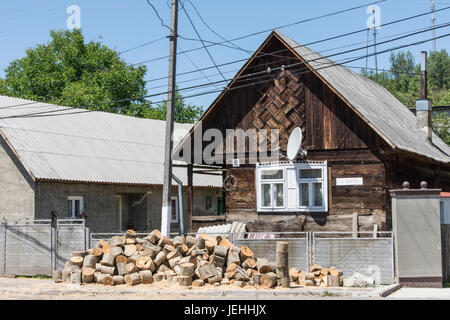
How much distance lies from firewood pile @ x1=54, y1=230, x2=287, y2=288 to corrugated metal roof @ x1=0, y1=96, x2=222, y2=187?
28.5ft

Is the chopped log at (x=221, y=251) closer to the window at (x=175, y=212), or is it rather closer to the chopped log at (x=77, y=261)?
the chopped log at (x=77, y=261)

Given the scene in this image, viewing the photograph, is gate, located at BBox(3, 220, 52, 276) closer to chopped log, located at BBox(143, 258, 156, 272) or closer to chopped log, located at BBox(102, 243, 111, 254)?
chopped log, located at BBox(102, 243, 111, 254)

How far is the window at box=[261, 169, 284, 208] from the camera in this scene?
2197 centimetres

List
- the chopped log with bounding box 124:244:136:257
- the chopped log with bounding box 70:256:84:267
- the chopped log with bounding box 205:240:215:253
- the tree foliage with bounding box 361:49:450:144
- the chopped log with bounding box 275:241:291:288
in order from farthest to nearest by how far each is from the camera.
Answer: the tree foliage with bounding box 361:49:450:144 → the chopped log with bounding box 70:256:84:267 → the chopped log with bounding box 124:244:136:257 → the chopped log with bounding box 205:240:215:253 → the chopped log with bounding box 275:241:291:288

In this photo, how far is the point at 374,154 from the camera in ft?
67.1

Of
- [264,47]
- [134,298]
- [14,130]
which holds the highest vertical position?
[264,47]

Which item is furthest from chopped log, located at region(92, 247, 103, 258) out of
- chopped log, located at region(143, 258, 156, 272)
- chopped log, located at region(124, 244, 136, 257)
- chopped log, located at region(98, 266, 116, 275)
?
chopped log, located at region(143, 258, 156, 272)

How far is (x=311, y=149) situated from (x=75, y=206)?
37.0 ft

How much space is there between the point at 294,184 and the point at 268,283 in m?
6.02

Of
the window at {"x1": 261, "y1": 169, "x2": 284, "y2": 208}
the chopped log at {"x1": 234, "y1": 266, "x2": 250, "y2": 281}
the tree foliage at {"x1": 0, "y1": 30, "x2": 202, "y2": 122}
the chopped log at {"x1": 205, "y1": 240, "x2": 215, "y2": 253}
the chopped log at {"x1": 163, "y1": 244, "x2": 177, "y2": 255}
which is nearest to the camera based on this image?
the chopped log at {"x1": 234, "y1": 266, "x2": 250, "y2": 281}

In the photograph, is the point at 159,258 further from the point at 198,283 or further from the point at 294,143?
the point at 294,143

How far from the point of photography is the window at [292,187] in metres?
21.2

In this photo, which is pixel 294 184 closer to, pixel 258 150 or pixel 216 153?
pixel 258 150
